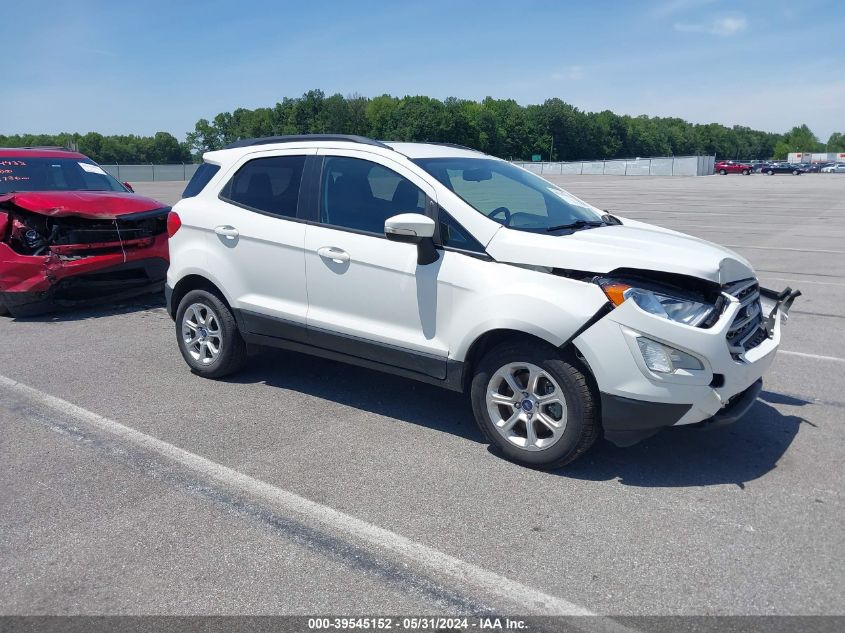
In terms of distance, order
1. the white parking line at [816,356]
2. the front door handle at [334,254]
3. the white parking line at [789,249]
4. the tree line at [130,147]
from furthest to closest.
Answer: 1. the tree line at [130,147]
2. the white parking line at [789,249]
3. the white parking line at [816,356]
4. the front door handle at [334,254]

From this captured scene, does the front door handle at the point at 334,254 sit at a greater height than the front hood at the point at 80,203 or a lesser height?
lesser

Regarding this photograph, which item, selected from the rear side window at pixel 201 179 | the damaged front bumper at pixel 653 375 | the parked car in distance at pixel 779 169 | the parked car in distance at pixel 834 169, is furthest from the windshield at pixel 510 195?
the parked car in distance at pixel 834 169

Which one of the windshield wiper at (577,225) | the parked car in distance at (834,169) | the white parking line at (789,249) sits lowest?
the parked car in distance at (834,169)

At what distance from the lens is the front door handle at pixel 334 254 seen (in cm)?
515

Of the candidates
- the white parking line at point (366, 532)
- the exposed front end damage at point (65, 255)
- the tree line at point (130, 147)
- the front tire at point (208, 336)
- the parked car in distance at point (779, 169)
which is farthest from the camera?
the tree line at point (130, 147)

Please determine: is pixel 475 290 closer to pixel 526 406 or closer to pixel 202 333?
pixel 526 406

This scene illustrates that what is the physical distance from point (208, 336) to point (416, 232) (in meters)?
2.39

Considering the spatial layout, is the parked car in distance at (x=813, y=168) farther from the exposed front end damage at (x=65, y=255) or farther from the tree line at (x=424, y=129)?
the exposed front end damage at (x=65, y=255)

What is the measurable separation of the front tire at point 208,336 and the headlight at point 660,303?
3.05 meters

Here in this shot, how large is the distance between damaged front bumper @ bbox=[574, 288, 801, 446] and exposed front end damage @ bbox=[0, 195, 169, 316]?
6.16m

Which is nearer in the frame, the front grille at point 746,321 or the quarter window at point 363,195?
the front grille at point 746,321

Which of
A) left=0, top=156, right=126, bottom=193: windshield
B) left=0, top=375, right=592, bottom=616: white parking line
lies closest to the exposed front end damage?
left=0, top=156, right=126, bottom=193: windshield

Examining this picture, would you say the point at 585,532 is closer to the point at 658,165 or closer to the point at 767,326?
the point at 767,326

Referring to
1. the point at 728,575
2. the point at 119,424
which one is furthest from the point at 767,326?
the point at 119,424
